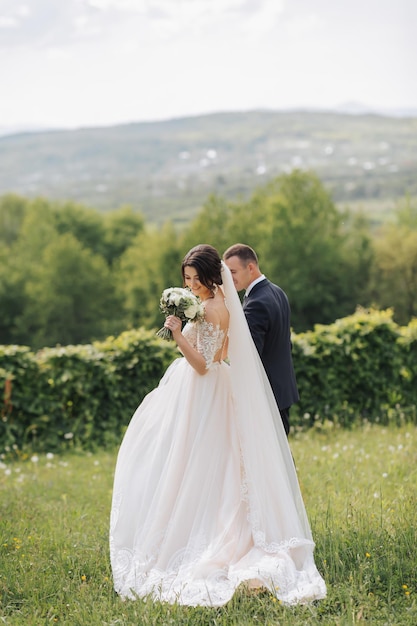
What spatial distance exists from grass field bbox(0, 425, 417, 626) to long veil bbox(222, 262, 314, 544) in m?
0.39

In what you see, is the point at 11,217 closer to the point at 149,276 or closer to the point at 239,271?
the point at 149,276

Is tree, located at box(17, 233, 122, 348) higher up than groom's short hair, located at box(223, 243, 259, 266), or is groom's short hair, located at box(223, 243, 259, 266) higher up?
groom's short hair, located at box(223, 243, 259, 266)

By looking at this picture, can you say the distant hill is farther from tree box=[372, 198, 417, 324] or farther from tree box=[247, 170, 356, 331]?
tree box=[372, 198, 417, 324]

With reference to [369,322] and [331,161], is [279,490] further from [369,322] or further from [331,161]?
[331,161]

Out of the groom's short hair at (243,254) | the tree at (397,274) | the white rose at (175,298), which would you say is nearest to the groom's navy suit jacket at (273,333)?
the groom's short hair at (243,254)

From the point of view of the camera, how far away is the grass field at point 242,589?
445 centimetres

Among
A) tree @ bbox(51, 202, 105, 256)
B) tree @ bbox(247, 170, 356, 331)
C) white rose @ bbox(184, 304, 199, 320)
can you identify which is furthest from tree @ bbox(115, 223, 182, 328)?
white rose @ bbox(184, 304, 199, 320)

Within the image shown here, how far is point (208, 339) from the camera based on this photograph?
17.3 feet

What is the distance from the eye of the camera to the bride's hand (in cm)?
519

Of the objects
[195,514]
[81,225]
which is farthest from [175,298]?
[81,225]

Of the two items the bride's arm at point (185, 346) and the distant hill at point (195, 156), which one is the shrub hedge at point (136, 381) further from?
the distant hill at point (195, 156)

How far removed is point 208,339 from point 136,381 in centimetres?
567

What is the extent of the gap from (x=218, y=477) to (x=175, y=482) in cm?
30

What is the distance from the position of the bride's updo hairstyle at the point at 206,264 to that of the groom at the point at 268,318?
601 millimetres
